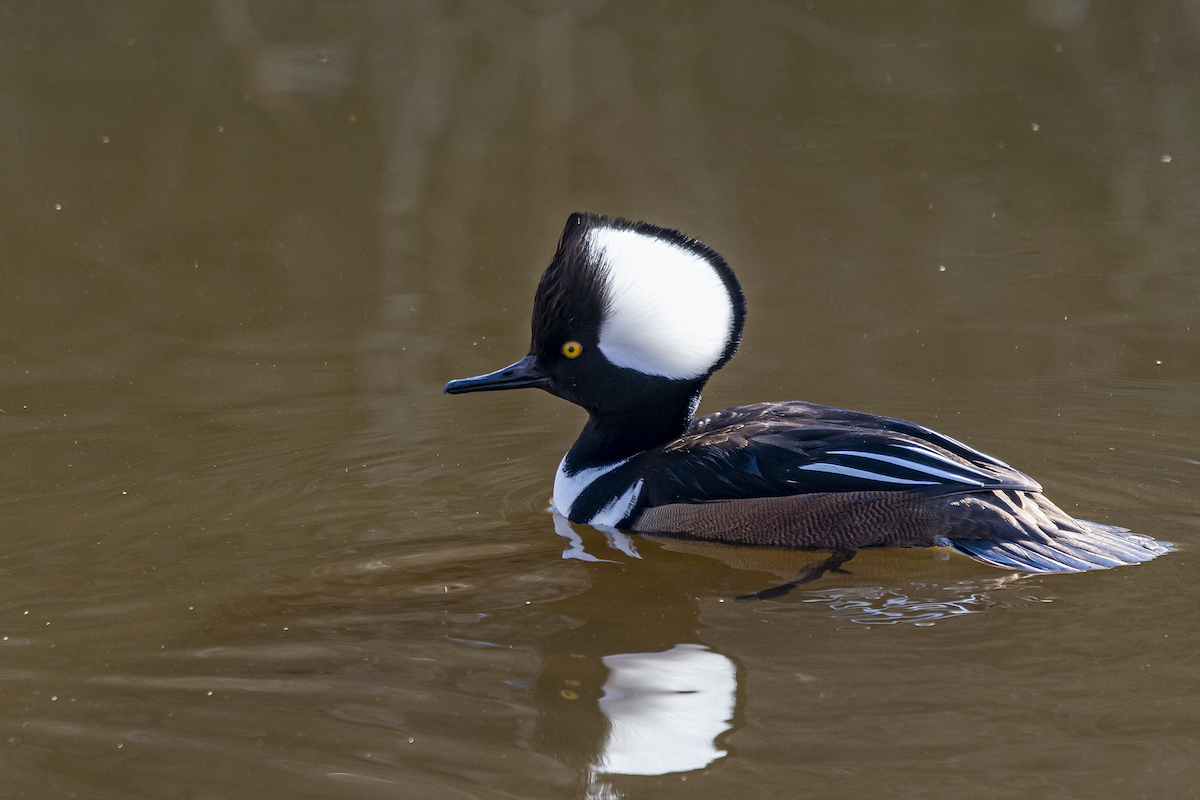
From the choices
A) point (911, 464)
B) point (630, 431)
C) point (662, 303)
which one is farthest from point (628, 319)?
point (911, 464)

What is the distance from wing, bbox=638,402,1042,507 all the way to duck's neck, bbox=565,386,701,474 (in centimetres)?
18

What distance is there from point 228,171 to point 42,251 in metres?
2.09

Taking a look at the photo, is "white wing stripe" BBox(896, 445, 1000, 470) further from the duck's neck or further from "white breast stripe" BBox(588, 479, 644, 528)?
"white breast stripe" BBox(588, 479, 644, 528)

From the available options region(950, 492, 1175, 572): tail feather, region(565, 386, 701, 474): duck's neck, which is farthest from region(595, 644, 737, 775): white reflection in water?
region(565, 386, 701, 474): duck's neck

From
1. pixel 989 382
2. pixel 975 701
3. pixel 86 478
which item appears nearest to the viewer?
pixel 975 701

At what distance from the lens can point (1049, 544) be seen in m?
4.69

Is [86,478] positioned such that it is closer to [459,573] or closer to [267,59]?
[459,573]

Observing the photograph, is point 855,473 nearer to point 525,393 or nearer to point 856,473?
point 856,473

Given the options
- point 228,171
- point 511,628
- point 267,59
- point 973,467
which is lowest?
point 511,628

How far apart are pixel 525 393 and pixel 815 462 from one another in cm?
279

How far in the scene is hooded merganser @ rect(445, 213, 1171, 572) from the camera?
15.7 ft

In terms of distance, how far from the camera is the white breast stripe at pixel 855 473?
480cm

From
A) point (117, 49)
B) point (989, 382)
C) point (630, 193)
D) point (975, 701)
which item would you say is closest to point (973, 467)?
point (975, 701)

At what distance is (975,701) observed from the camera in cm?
376
